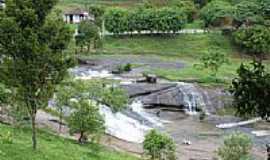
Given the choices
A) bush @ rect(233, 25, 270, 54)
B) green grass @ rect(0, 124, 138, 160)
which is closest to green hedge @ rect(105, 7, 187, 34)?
bush @ rect(233, 25, 270, 54)

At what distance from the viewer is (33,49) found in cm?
2728

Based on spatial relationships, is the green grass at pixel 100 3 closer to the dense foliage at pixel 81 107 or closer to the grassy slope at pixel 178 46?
the grassy slope at pixel 178 46

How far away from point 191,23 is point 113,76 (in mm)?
41077

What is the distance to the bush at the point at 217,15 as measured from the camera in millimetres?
113188

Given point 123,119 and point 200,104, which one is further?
point 200,104

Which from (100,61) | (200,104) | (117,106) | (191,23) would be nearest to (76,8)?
(191,23)

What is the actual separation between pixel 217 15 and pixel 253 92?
9299 cm

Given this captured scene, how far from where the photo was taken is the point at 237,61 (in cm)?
9744

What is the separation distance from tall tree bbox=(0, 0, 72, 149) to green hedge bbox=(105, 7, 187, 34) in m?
78.2

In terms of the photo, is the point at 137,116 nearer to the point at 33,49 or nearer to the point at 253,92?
the point at 33,49

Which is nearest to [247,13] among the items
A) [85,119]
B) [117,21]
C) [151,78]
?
[117,21]

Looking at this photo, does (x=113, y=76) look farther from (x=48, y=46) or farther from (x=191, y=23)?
(x=48, y=46)

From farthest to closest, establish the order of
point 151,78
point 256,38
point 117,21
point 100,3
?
point 100,3, point 117,21, point 151,78, point 256,38

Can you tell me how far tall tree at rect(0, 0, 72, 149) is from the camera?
89.2 feet
